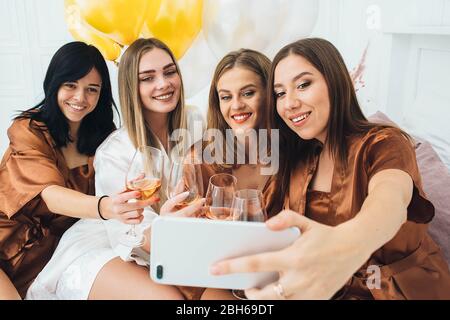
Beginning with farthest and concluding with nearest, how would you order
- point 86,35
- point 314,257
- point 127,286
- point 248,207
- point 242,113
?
point 86,35 < point 242,113 < point 127,286 < point 248,207 < point 314,257

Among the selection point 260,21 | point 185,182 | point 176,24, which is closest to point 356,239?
point 185,182

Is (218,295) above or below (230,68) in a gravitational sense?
below

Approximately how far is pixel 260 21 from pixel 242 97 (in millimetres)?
241

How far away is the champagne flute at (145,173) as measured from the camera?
1.02 metres

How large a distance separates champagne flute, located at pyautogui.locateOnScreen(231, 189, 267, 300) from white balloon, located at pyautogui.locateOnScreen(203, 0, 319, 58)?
50cm

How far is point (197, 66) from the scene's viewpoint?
1.28 m

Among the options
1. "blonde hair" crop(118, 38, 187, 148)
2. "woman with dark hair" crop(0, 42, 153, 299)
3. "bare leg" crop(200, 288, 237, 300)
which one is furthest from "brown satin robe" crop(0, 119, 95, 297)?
"bare leg" crop(200, 288, 237, 300)

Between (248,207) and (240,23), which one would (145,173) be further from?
(240,23)

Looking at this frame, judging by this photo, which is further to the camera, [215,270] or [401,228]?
[401,228]

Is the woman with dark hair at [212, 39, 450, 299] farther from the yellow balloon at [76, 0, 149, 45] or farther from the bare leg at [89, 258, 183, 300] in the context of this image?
the yellow balloon at [76, 0, 149, 45]

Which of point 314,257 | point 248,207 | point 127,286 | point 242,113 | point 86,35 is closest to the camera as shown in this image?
point 314,257

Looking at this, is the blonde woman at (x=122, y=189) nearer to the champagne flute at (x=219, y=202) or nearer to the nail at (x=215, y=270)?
the champagne flute at (x=219, y=202)

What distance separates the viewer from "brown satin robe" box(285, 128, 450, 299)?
93cm

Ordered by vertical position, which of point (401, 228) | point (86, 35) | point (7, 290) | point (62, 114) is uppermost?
point (86, 35)
